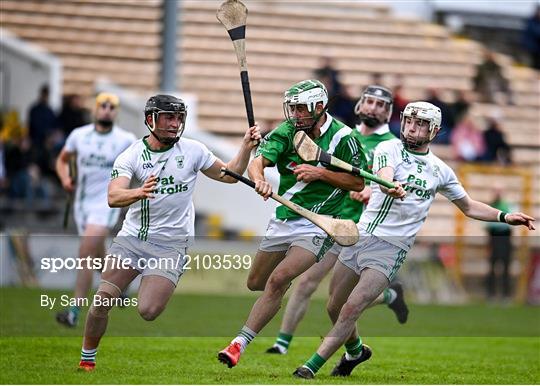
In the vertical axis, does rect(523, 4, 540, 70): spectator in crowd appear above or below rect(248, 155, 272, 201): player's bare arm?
below

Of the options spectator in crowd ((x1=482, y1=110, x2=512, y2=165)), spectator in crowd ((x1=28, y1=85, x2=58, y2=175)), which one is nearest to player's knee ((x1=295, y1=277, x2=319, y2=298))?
spectator in crowd ((x1=28, y1=85, x2=58, y2=175))

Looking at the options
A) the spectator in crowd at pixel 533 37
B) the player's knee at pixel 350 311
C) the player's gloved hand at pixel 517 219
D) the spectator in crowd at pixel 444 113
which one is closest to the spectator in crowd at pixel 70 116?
the spectator in crowd at pixel 444 113

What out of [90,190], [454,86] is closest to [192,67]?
[454,86]

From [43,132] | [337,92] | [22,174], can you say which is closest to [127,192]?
[22,174]

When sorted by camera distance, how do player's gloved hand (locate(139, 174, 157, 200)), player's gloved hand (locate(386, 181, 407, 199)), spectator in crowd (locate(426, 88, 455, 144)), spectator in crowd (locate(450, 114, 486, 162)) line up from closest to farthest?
player's gloved hand (locate(139, 174, 157, 200))
player's gloved hand (locate(386, 181, 407, 199))
spectator in crowd (locate(426, 88, 455, 144))
spectator in crowd (locate(450, 114, 486, 162))

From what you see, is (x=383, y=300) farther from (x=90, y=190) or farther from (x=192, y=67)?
(x=192, y=67)

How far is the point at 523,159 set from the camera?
91.2 ft

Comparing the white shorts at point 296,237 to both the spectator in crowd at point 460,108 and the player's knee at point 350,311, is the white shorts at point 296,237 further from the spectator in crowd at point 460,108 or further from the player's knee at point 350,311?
the spectator in crowd at point 460,108

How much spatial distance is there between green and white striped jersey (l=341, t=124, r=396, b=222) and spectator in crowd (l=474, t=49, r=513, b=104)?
1683cm

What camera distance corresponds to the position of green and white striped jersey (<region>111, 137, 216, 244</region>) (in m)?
10.3

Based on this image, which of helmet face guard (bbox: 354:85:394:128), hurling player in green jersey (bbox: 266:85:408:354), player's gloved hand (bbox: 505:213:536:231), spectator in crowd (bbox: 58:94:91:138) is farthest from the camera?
spectator in crowd (bbox: 58:94:91:138)

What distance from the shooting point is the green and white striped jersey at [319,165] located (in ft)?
34.8

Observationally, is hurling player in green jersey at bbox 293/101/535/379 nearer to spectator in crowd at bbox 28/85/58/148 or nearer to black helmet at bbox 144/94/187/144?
black helmet at bbox 144/94/187/144

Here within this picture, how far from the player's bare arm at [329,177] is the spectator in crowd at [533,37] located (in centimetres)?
1988
